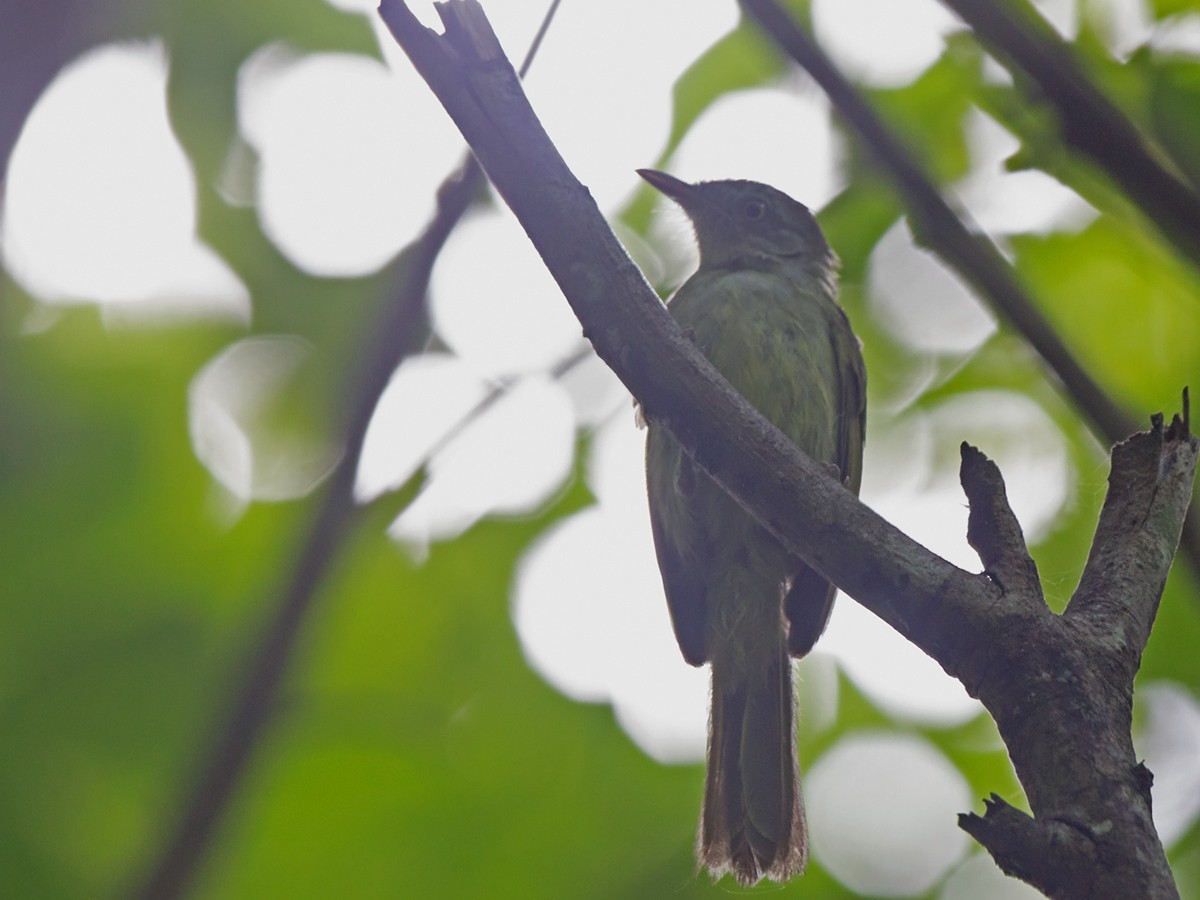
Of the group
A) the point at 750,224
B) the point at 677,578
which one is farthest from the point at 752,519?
the point at 750,224

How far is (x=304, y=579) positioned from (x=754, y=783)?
82.4 inches

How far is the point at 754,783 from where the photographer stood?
4.21 m

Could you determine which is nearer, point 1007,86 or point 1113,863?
point 1113,863

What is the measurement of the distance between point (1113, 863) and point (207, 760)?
5.14 ft

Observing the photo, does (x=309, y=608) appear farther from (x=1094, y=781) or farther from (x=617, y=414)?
(x=617, y=414)

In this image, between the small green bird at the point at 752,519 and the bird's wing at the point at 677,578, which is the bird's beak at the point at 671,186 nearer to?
the small green bird at the point at 752,519

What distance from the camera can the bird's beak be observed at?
16.2 feet

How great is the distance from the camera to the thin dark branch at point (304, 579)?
89.2 inches

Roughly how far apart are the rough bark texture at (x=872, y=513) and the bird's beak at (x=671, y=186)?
2.46 m

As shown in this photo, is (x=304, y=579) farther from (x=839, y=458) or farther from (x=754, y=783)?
(x=839, y=458)

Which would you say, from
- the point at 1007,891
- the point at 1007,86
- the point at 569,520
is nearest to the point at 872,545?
the point at 1007,86

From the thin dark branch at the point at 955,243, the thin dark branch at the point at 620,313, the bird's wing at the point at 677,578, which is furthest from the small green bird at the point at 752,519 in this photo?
the thin dark branch at the point at 620,313

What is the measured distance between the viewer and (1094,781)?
1.94m

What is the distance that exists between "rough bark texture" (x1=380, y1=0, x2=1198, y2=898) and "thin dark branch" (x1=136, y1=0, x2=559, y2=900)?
1.40 ft
